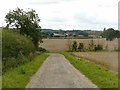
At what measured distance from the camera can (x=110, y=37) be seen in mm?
183750

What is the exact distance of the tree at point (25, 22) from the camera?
8019 cm

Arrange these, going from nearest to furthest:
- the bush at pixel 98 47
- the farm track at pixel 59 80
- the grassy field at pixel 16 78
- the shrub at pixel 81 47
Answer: the grassy field at pixel 16 78, the farm track at pixel 59 80, the bush at pixel 98 47, the shrub at pixel 81 47

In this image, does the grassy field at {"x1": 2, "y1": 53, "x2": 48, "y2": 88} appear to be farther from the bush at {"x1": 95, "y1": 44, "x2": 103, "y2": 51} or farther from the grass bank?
the bush at {"x1": 95, "y1": 44, "x2": 103, "y2": 51}

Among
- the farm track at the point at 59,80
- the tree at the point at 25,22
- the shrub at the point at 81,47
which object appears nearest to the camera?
the farm track at the point at 59,80

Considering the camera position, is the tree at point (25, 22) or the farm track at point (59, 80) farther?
the tree at point (25, 22)

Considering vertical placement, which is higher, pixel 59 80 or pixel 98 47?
pixel 59 80

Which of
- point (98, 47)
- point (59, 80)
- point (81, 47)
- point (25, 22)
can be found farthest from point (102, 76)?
point (81, 47)

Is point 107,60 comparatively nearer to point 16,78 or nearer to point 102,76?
point 102,76

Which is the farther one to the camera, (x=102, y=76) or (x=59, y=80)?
(x=102, y=76)

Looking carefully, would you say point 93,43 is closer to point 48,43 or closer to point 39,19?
point 48,43

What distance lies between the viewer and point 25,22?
8219cm

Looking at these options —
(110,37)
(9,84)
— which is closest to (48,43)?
(110,37)

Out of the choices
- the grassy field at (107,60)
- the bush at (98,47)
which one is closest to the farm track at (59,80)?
the grassy field at (107,60)

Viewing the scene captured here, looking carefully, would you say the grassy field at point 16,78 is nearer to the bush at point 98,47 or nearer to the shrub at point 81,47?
the bush at point 98,47
